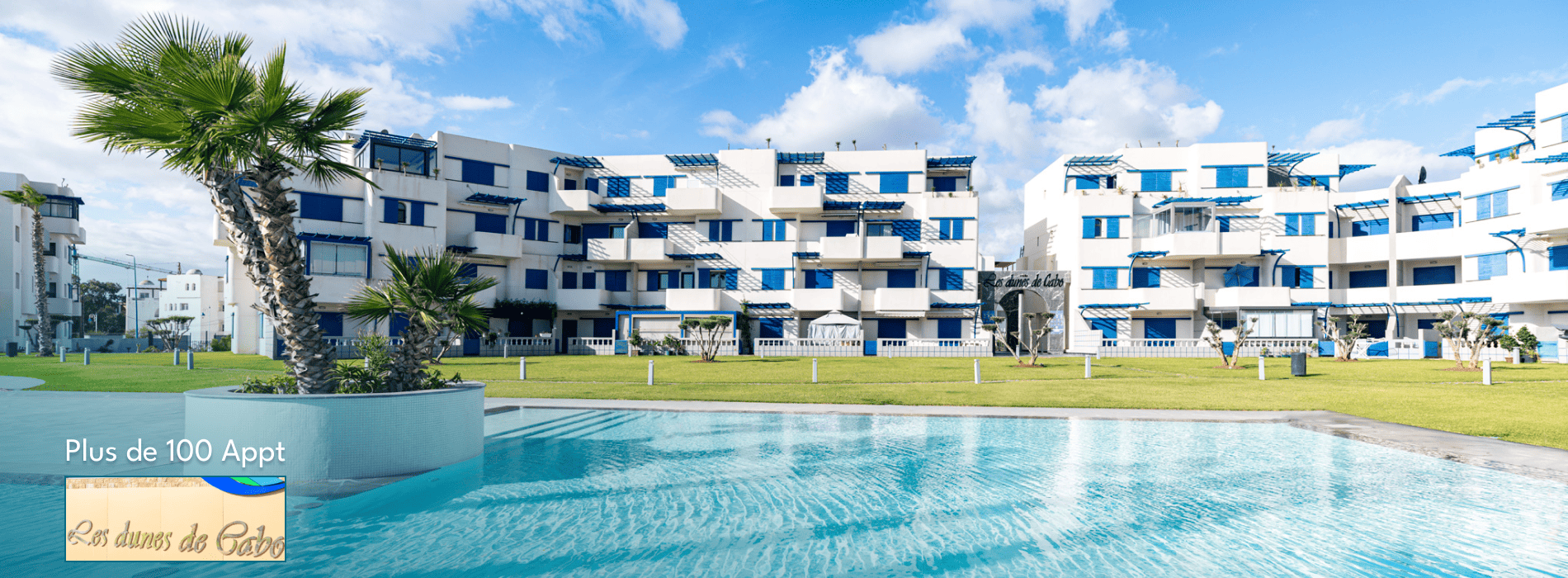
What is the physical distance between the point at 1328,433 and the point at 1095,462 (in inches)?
228

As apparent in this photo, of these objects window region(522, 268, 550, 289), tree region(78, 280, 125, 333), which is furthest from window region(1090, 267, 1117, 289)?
tree region(78, 280, 125, 333)

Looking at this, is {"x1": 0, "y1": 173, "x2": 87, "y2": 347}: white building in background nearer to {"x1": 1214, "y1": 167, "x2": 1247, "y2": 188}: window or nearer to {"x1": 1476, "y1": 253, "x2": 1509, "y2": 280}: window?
{"x1": 1214, "y1": 167, "x2": 1247, "y2": 188}: window

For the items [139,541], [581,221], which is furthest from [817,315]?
[139,541]

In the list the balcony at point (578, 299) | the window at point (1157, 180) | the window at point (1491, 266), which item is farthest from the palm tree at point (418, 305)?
the window at point (1491, 266)

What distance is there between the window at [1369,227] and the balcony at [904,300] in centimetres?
2930

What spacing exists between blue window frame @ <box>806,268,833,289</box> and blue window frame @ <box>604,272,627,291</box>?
1397cm

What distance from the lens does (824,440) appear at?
11.7 meters

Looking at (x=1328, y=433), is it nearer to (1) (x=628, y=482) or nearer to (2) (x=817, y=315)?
(1) (x=628, y=482)

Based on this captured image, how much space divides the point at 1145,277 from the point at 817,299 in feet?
74.9

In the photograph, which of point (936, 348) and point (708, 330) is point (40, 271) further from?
point (936, 348)

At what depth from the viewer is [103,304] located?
82.5 metres

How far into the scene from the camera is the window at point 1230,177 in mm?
46719

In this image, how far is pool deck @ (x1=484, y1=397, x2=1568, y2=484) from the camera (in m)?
9.50

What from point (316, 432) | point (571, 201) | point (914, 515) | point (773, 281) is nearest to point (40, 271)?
point (571, 201)
